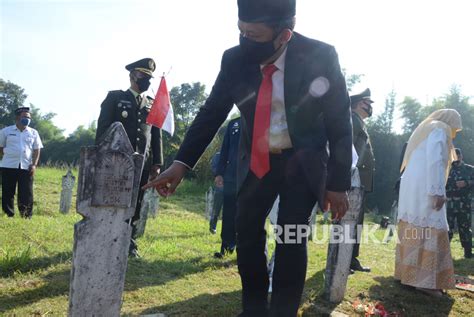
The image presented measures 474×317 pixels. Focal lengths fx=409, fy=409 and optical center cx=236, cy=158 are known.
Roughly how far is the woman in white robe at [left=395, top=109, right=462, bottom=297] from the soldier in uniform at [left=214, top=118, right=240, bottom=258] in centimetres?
223

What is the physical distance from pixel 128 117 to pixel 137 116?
0.42 ft

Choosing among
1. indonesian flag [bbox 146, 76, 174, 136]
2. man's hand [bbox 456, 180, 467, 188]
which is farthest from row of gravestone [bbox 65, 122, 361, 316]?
man's hand [bbox 456, 180, 467, 188]

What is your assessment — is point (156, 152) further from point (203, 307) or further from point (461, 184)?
point (461, 184)

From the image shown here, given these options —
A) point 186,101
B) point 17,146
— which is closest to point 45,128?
A: point 186,101

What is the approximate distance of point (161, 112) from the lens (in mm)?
5750

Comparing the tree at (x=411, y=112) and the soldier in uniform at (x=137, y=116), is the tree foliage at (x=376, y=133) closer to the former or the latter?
the tree at (x=411, y=112)

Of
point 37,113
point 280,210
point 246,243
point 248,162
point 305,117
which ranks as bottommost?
point 246,243

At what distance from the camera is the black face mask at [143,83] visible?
17.0 ft

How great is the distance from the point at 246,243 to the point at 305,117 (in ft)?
2.90

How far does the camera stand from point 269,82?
248 centimetres

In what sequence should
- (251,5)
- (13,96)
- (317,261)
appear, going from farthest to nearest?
1. (13,96)
2. (317,261)
3. (251,5)

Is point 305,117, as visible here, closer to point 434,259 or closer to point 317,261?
point 434,259

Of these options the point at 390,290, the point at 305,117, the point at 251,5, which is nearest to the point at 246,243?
the point at 305,117

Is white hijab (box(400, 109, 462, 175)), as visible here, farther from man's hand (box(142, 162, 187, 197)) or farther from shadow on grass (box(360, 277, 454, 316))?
man's hand (box(142, 162, 187, 197))
